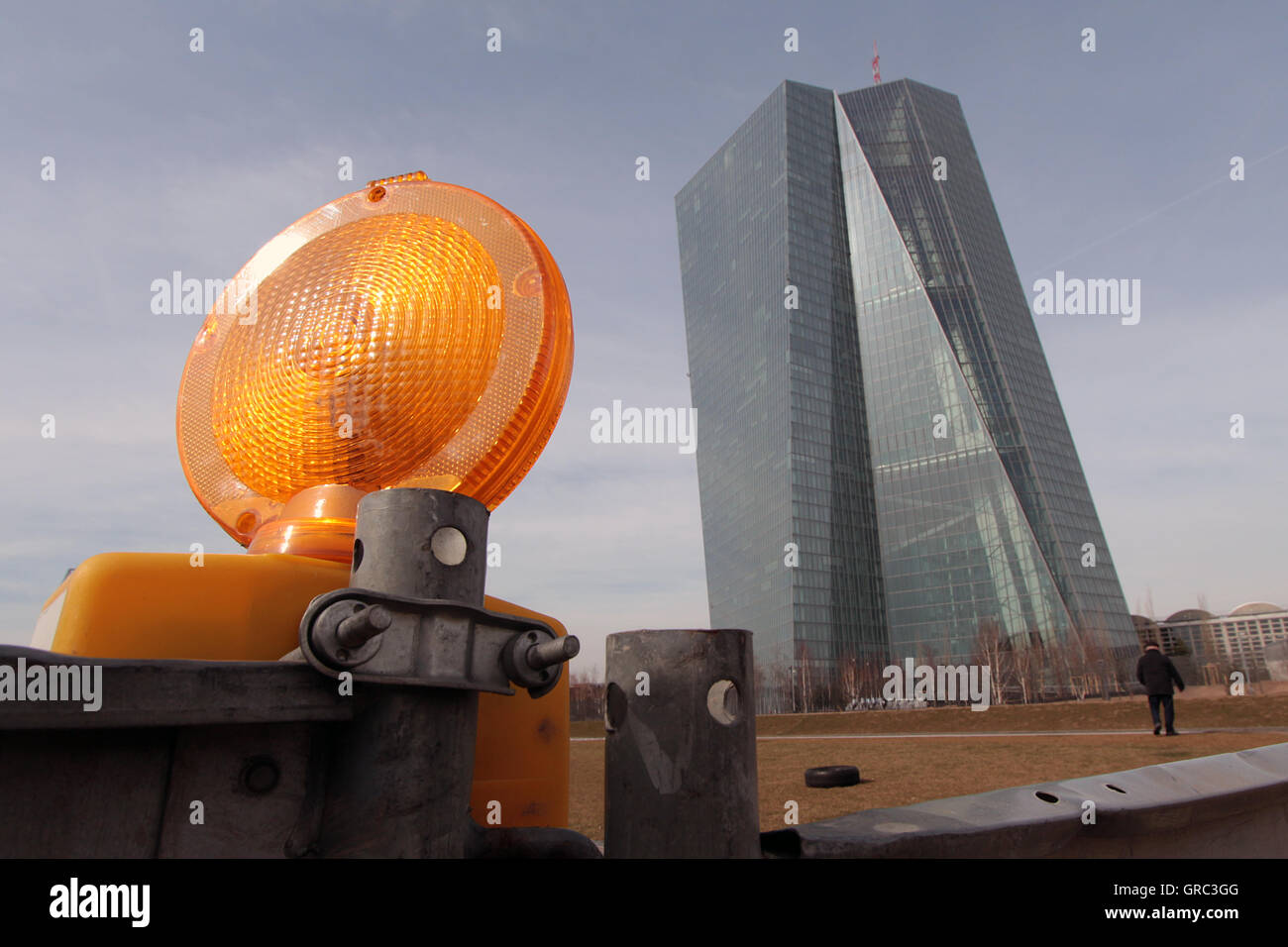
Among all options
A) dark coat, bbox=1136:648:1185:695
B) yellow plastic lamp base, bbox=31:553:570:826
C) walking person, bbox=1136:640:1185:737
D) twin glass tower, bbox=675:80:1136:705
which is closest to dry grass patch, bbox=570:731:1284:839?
walking person, bbox=1136:640:1185:737

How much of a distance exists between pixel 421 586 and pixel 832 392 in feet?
308

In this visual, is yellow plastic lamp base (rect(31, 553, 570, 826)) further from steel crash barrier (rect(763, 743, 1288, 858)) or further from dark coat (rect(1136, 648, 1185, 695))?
dark coat (rect(1136, 648, 1185, 695))

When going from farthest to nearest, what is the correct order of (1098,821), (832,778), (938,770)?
(938,770), (832,778), (1098,821)

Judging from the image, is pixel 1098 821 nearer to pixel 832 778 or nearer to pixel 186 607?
pixel 186 607

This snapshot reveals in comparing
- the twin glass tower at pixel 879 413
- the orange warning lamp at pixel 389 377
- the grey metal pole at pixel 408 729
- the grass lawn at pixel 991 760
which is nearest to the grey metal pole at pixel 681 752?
the grey metal pole at pixel 408 729

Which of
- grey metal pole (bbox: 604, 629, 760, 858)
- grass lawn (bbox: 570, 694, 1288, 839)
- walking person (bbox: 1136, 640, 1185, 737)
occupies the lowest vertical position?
grass lawn (bbox: 570, 694, 1288, 839)

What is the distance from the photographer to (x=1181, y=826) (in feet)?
10.4

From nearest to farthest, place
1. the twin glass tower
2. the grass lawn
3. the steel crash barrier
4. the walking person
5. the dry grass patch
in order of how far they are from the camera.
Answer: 1. the steel crash barrier
2. the dry grass patch
3. the grass lawn
4. the walking person
5. the twin glass tower

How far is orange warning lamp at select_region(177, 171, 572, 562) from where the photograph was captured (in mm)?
2357

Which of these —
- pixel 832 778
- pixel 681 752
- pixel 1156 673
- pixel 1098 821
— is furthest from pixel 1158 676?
pixel 681 752

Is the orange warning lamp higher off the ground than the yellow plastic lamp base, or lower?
higher

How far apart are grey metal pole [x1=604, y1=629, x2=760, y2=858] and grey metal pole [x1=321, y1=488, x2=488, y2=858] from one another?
501 mm

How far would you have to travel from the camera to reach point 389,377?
2350 mm

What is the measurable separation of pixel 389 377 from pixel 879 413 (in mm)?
92166
